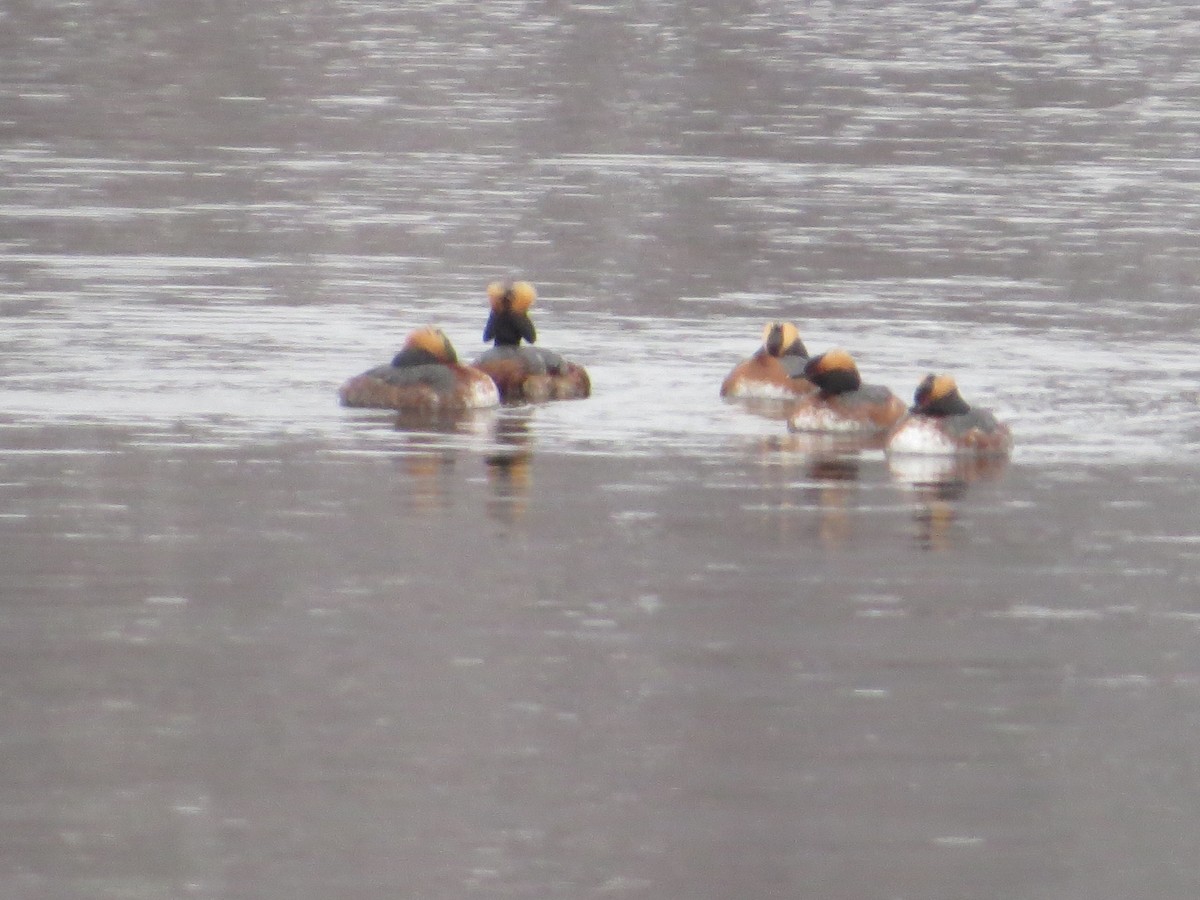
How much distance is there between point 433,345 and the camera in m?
19.9

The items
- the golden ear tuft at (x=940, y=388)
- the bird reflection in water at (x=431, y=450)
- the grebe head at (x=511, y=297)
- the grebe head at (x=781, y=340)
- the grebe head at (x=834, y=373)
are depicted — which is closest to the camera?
the bird reflection in water at (x=431, y=450)

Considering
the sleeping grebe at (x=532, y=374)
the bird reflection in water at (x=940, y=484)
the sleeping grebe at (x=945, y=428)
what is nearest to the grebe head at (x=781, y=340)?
the sleeping grebe at (x=532, y=374)

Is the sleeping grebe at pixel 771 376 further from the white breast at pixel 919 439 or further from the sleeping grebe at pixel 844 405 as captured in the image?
the white breast at pixel 919 439

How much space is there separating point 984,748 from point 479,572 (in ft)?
11.9

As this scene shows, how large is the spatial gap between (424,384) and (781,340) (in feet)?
8.77

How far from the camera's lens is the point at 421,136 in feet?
141

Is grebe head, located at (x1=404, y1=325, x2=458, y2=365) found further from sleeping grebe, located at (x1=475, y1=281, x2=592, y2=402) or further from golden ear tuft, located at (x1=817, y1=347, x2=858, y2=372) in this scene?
golden ear tuft, located at (x1=817, y1=347, x2=858, y2=372)

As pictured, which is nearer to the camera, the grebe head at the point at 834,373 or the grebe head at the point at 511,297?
the grebe head at the point at 834,373

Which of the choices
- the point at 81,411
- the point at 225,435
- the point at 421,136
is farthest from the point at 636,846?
the point at 421,136

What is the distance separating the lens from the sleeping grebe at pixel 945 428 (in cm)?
1792

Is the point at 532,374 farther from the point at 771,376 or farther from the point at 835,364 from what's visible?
the point at 835,364

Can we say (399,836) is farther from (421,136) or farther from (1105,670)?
(421,136)

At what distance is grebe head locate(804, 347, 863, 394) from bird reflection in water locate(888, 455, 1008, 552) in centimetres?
113

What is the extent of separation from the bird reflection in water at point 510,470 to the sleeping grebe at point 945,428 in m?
2.26
